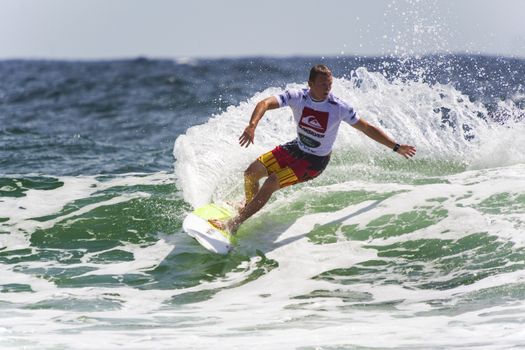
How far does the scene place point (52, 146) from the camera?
58.5 ft

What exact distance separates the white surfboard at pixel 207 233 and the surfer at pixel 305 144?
10 cm

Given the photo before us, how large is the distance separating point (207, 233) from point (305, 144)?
4.94 feet

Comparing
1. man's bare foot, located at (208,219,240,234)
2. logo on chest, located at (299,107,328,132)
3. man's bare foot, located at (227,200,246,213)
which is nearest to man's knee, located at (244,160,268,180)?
man's bare foot, located at (227,200,246,213)

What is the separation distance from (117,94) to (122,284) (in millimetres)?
27166

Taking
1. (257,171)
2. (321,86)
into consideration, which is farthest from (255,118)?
(257,171)

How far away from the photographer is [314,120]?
28.9 feet

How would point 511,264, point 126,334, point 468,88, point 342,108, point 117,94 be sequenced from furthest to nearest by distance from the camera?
point 117,94, point 468,88, point 342,108, point 511,264, point 126,334

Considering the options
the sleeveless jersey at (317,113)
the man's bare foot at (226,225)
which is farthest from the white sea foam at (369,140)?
the sleeveless jersey at (317,113)

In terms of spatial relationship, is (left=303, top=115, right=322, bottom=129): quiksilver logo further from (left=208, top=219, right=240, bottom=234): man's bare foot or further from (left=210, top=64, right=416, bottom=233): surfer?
(left=208, top=219, right=240, bottom=234): man's bare foot

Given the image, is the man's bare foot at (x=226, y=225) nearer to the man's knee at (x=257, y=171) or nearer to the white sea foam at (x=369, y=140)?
the man's knee at (x=257, y=171)

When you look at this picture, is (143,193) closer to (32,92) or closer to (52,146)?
(52,146)

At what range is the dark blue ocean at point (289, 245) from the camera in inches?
255

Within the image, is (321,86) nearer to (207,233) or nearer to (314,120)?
(314,120)

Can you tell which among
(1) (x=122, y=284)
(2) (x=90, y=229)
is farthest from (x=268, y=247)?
(2) (x=90, y=229)
